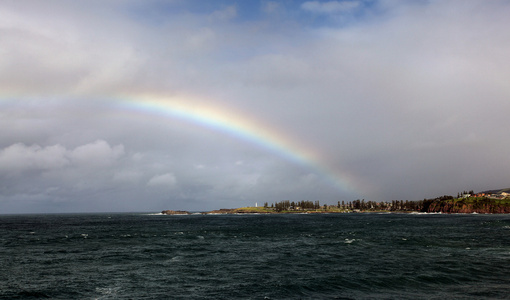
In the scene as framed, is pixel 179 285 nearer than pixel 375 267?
Yes

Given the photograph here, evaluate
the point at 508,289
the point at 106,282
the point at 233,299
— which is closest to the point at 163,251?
the point at 106,282

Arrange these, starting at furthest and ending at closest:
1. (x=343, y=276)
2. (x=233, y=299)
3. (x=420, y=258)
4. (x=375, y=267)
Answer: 1. (x=420, y=258)
2. (x=375, y=267)
3. (x=343, y=276)
4. (x=233, y=299)

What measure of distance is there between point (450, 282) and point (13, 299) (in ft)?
189

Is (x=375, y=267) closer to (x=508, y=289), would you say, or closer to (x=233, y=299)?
(x=508, y=289)

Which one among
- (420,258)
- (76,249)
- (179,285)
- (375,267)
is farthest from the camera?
(76,249)

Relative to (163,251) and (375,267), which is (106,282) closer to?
(163,251)

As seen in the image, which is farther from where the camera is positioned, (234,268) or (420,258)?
(420,258)

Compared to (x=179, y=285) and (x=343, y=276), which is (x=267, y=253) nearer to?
(x=343, y=276)

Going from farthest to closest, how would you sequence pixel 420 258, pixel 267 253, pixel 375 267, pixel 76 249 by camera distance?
1. pixel 76 249
2. pixel 267 253
3. pixel 420 258
4. pixel 375 267

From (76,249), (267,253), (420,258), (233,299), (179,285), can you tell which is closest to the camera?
(233,299)

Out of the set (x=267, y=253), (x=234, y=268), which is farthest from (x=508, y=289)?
(x=267, y=253)

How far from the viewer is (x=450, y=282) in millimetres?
49219

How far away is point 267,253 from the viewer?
7775 cm

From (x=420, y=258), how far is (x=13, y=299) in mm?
66468
